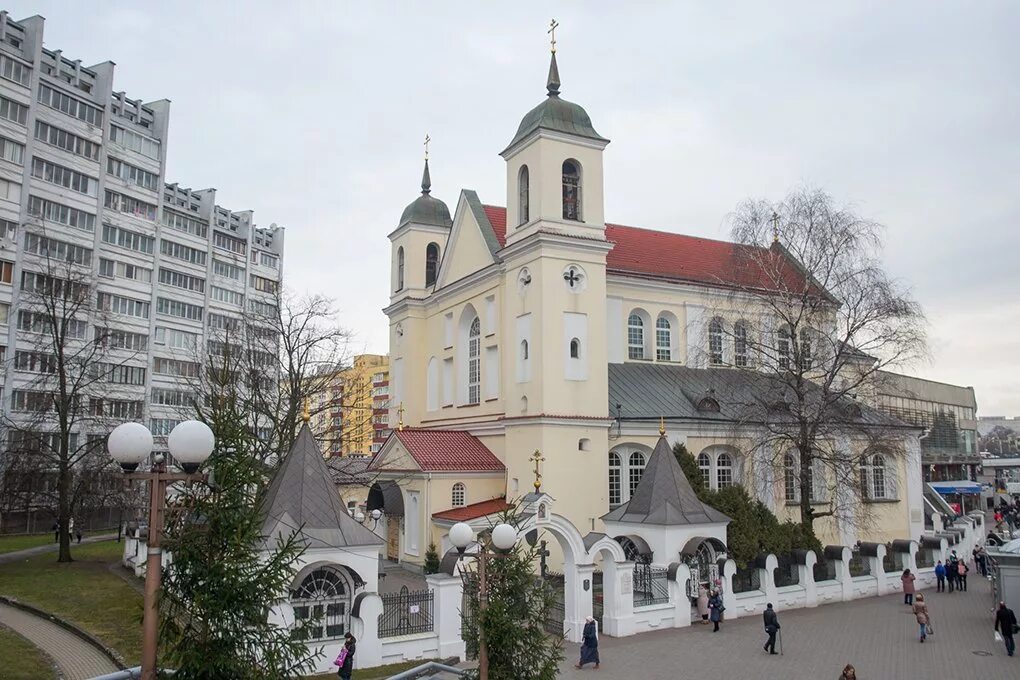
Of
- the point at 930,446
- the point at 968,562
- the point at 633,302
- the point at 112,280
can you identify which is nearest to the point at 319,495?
the point at 633,302

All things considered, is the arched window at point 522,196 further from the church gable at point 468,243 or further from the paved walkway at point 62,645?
the paved walkway at point 62,645

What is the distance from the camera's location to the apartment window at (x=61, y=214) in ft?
165

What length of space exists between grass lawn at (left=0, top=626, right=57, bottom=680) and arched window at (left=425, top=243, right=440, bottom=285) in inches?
987

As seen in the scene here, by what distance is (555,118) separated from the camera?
30.0m

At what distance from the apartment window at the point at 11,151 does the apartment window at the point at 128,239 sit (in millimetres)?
8762

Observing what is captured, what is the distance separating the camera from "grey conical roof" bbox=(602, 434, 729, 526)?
23594 millimetres

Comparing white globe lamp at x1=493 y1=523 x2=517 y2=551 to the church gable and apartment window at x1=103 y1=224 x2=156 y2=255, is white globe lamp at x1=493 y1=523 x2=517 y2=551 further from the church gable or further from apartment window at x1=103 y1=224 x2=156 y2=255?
apartment window at x1=103 y1=224 x2=156 y2=255

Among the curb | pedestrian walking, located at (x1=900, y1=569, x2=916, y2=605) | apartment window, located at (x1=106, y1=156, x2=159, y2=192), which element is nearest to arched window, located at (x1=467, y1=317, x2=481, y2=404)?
pedestrian walking, located at (x1=900, y1=569, x2=916, y2=605)

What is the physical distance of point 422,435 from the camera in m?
31.8

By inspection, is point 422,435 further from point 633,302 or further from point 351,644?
point 351,644

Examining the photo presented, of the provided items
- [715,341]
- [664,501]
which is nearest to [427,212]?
[715,341]

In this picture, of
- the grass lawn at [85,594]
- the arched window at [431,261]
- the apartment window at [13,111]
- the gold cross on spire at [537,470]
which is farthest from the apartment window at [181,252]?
the gold cross on spire at [537,470]

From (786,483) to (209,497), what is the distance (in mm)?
29002

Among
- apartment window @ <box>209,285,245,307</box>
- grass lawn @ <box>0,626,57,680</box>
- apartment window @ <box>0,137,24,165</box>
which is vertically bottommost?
grass lawn @ <box>0,626,57,680</box>
